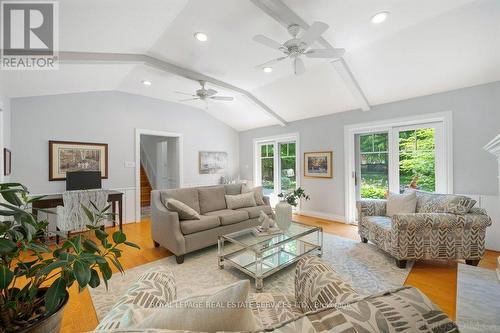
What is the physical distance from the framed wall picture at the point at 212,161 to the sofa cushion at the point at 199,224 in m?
2.99

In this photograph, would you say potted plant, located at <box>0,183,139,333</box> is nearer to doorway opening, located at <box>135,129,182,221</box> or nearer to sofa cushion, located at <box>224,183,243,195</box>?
sofa cushion, located at <box>224,183,243,195</box>

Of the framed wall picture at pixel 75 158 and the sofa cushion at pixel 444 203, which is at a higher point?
the framed wall picture at pixel 75 158

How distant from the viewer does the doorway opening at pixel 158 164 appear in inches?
218

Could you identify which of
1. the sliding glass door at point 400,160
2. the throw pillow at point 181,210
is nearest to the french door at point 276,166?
the sliding glass door at point 400,160

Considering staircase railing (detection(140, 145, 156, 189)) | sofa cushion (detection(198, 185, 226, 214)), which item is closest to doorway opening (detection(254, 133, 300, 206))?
sofa cushion (detection(198, 185, 226, 214))

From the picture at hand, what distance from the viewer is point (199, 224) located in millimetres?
2941

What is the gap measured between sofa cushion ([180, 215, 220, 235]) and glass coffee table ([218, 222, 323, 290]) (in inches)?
18.0

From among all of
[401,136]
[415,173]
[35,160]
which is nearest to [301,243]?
[415,173]

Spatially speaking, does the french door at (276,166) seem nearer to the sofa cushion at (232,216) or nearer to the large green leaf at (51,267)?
the sofa cushion at (232,216)

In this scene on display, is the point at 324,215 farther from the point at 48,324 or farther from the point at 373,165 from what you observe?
the point at 48,324

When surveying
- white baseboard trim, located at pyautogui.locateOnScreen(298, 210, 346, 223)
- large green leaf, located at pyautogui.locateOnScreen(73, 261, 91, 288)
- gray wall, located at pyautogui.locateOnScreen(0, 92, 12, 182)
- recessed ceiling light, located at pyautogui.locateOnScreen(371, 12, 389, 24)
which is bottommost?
white baseboard trim, located at pyautogui.locateOnScreen(298, 210, 346, 223)

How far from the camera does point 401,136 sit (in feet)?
12.5

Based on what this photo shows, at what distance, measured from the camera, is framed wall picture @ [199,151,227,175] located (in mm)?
5973

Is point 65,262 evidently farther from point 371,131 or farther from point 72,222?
point 371,131
